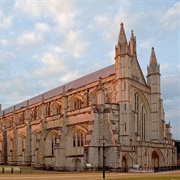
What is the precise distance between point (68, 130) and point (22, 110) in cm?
2659

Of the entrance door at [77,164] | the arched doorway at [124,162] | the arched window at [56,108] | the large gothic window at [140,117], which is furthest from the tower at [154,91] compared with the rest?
the arched window at [56,108]

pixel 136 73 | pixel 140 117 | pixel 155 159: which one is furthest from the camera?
pixel 136 73

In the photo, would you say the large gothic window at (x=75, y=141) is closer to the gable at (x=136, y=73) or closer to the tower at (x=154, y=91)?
the gable at (x=136, y=73)

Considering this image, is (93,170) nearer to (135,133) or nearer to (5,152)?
(135,133)

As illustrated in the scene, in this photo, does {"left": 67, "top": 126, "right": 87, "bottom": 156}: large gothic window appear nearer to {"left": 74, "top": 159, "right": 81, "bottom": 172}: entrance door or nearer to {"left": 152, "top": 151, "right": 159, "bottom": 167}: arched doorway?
{"left": 74, "top": 159, "right": 81, "bottom": 172}: entrance door

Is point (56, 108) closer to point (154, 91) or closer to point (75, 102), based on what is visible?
point (75, 102)

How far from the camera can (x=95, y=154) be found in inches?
1699

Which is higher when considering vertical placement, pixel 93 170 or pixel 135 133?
pixel 135 133

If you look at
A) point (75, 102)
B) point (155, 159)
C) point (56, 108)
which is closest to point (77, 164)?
point (75, 102)

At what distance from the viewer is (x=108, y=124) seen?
4428cm

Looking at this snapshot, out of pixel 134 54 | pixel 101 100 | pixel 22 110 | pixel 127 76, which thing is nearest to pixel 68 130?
pixel 101 100

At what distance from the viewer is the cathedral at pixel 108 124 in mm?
→ 44062

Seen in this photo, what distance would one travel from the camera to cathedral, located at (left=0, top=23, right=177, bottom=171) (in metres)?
44.1

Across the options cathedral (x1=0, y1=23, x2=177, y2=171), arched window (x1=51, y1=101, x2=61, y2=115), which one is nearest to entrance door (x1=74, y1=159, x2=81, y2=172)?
cathedral (x1=0, y1=23, x2=177, y2=171)
